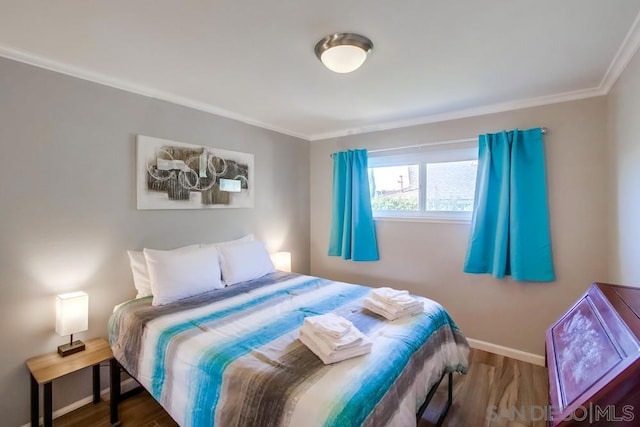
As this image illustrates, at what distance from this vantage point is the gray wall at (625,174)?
1736 mm

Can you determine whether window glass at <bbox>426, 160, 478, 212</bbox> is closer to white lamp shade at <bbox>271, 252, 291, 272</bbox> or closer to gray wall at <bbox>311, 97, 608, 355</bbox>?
gray wall at <bbox>311, 97, 608, 355</bbox>

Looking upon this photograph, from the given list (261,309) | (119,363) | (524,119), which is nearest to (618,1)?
(524,119)

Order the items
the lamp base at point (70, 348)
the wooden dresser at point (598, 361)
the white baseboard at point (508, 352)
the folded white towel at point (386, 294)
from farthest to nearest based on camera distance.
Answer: the white baseboard at point (508, 352)
the folded white towel at point (386, 294)
the lamp base at point (70, 348)
the wooden dresser at point (598, 361)

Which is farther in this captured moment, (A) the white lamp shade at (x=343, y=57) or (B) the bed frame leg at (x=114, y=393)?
(B) the bed frame leg at (x=114, y=393)

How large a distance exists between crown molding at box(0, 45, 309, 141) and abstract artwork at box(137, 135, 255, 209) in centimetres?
35

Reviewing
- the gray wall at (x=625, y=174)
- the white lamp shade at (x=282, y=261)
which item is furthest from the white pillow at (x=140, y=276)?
the gray wall at (x=625, y=174)

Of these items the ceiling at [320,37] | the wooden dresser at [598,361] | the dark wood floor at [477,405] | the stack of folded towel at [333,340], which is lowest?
the dark wood floor at [477,405]

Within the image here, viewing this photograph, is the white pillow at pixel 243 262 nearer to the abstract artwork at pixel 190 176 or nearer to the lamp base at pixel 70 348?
the abstract artwork at pixel 190 176

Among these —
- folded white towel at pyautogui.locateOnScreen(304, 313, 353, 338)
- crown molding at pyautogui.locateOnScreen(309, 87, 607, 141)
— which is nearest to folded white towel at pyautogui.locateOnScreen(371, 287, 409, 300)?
folded white towel at pyautogui.locateOnScreen(304, 313, 353, 338)

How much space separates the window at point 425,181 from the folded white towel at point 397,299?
1316 mm

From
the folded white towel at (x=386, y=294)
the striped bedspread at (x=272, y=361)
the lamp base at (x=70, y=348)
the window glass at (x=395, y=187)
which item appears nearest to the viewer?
the striped bedspread at (x=272, y=361)

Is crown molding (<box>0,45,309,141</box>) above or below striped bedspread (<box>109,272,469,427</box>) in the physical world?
above

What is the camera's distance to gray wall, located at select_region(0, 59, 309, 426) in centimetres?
181

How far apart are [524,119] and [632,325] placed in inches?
86.4
